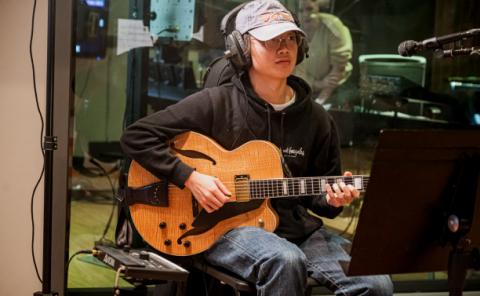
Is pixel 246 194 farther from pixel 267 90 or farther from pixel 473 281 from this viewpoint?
pixel 473 281

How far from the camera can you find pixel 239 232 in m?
2.78

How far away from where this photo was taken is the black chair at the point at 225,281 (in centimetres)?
262

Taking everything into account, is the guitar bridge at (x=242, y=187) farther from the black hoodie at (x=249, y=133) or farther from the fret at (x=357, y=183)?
the fret at (x=357, y=183)

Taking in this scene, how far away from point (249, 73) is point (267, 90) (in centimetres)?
11

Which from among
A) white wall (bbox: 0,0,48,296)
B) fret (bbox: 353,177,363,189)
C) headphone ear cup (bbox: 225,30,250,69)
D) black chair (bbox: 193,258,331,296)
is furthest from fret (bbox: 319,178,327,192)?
white wall (bbox: 0,0,48,296)

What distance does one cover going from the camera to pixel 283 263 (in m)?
2.56

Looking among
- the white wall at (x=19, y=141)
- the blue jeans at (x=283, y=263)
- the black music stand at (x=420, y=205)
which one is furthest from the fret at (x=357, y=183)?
the white wall at (x=19, y=141)

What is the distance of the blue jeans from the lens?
2570mm

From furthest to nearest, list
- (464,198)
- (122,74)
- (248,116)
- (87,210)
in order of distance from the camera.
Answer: (87,210)
(122,74)
(248,116)
(464,198)

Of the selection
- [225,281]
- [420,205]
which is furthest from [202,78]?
[420,205]

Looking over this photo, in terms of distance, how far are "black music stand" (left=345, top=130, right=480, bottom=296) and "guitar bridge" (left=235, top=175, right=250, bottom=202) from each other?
769 millimetres

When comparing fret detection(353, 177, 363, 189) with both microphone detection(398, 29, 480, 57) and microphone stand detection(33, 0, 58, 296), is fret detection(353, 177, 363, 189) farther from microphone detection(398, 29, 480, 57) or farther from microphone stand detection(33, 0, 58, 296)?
microphone stand detection(33, 0, 58, 296)

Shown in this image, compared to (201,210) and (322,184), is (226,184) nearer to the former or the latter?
(201,210)

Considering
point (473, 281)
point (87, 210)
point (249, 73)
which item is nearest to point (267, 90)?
point (249, 73)
